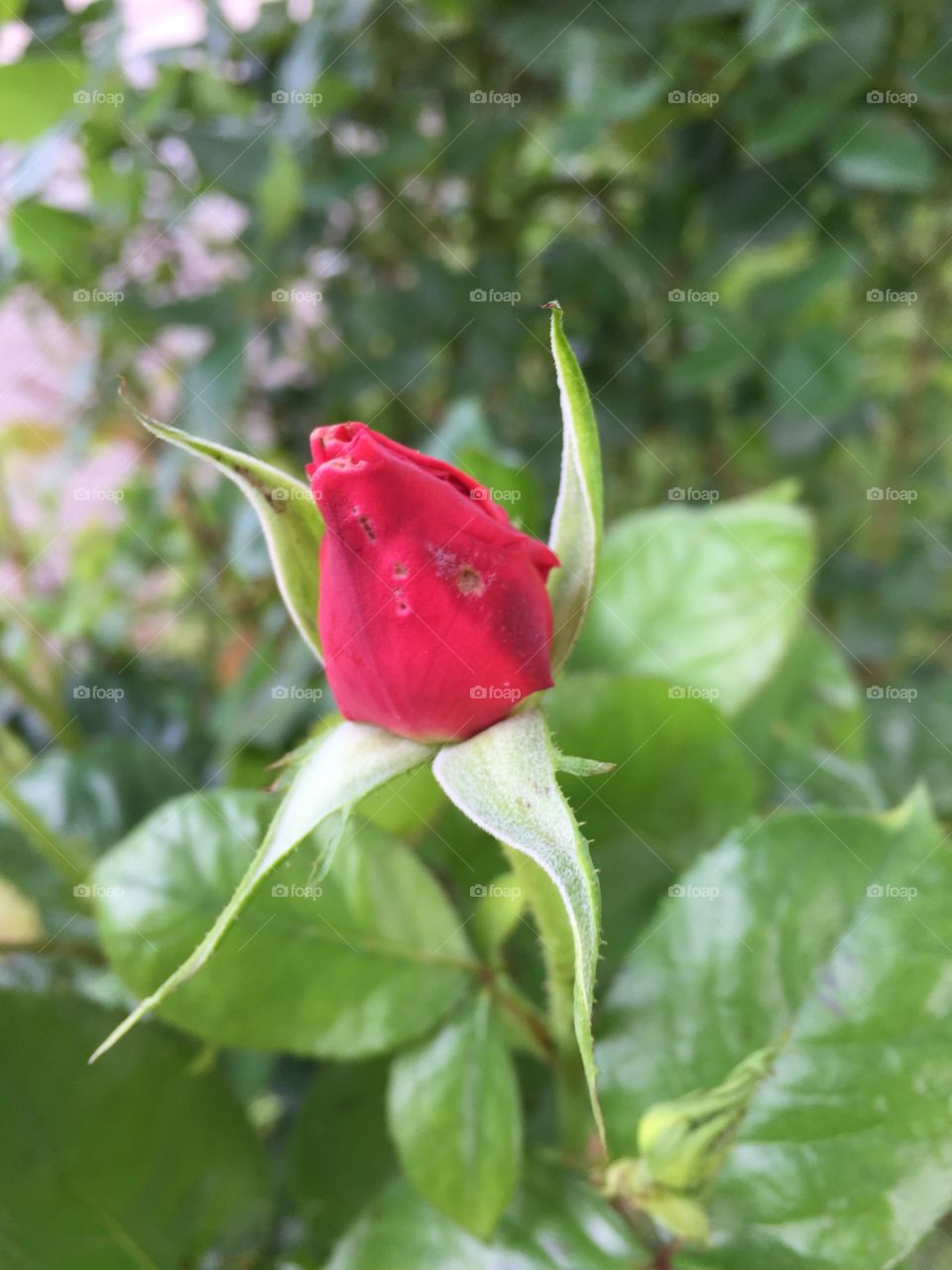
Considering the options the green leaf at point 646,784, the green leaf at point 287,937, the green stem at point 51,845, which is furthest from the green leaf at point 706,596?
the green stem at point 51,845

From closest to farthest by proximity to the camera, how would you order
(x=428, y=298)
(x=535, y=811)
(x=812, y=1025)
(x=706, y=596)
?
(x=535, y=811), (x=812, y=1025), (x=706, y=596), (x=428, y=298)

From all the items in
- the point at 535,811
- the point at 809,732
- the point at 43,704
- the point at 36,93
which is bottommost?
the point at 809,732

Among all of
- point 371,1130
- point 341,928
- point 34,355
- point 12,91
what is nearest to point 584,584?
point 341,928

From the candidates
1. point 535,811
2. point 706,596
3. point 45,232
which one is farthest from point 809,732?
point 45,232

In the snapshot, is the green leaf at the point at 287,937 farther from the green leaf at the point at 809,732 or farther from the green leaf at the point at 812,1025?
the green leaf at the point at 809,732

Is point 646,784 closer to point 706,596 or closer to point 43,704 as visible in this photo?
point 706,596

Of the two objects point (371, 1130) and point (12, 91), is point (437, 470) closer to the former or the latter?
point (371, 1130)

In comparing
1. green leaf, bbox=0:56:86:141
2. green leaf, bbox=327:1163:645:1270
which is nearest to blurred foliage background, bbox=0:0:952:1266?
green leaf, bbox=0:56:86:141
